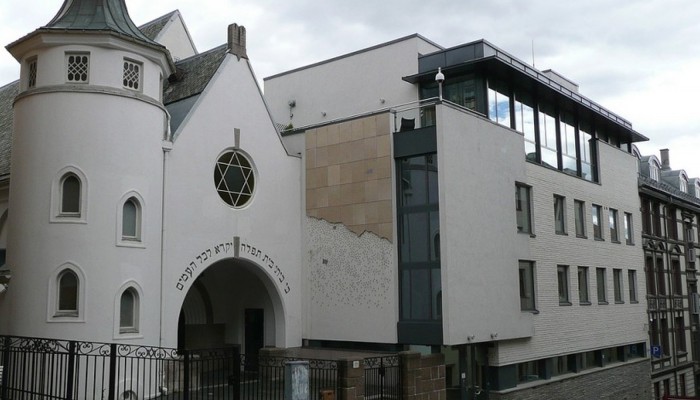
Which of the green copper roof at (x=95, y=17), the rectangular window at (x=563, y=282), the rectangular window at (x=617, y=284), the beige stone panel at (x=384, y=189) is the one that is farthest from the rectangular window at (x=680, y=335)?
the green copper roof at (x=95, y=17)

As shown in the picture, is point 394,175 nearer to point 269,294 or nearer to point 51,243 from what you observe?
point 269,294

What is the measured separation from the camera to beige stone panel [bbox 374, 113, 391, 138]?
20141mm

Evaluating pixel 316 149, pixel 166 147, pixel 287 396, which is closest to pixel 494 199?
pixel 316 149

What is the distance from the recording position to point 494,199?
2122 cm

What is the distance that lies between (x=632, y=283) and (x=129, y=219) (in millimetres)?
21924

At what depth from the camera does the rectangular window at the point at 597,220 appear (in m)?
27.8

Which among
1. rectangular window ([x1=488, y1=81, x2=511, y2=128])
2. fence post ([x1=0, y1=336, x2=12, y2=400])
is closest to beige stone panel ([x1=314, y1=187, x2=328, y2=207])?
rectangular window ([x1=488, y1=81, x2=511, y2=128])

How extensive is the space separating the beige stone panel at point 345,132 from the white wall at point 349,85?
3766 mm

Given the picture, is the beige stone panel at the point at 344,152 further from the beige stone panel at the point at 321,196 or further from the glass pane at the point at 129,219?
the glass pane at the point at 129,219

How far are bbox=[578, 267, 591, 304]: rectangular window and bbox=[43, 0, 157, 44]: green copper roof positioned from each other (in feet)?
56.1

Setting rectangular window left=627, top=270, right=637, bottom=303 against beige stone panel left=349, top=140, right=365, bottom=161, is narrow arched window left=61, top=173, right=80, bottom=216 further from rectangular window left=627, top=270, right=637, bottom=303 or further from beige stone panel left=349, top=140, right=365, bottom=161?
rectangular window left=627, top=270, right=637, bottom=303

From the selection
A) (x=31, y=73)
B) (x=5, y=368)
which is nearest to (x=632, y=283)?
(x=31, y=73)

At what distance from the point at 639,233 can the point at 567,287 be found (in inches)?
324

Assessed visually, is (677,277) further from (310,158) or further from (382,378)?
(382,378)
